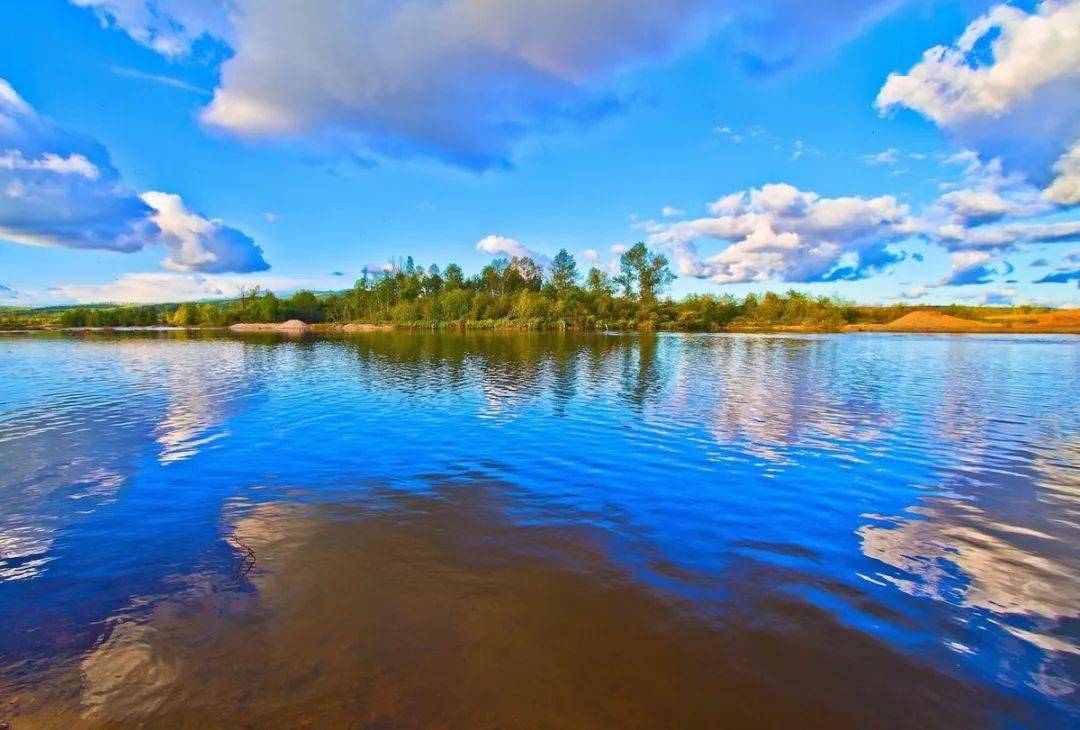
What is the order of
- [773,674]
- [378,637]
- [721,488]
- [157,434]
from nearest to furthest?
[773,674] < [378,637] < [721,488] < [157,434]

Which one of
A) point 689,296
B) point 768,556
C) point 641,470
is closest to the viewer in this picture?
point 768,556

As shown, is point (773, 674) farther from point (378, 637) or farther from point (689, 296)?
point (689, 296)

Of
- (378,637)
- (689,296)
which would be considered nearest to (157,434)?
(378,637)

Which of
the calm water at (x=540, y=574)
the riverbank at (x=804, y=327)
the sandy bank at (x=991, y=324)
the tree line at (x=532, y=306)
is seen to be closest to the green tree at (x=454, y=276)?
the tree line at (x=532, y=306)

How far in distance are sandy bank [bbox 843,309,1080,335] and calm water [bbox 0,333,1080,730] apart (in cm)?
15566

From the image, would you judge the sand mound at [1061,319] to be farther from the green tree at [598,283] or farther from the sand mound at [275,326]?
the sand mound at [275,326]

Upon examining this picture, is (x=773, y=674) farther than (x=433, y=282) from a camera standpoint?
No

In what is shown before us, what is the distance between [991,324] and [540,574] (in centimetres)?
20550

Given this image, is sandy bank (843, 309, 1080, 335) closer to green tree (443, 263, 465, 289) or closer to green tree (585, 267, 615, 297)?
green tree (585, 267, 615, 297)

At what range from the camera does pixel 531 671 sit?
6.06 metres

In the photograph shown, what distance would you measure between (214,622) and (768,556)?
926cm

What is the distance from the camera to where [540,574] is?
8484 millimetres

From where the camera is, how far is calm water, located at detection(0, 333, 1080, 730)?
5.65m

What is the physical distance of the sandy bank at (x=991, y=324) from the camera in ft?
441
